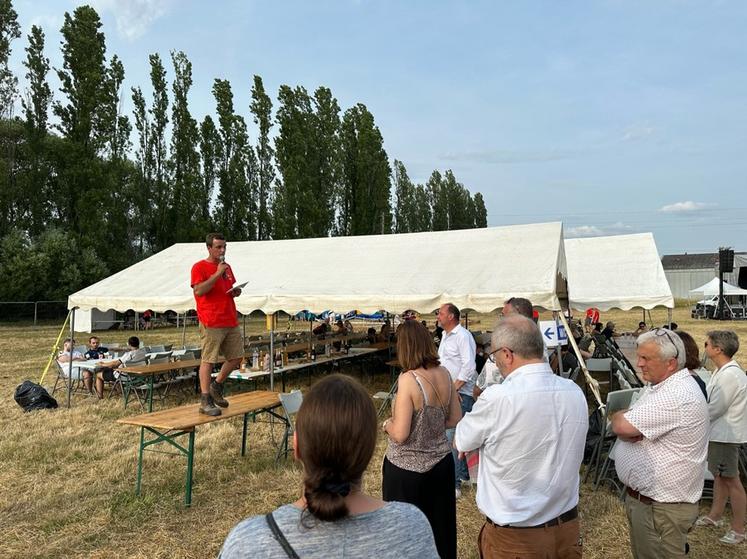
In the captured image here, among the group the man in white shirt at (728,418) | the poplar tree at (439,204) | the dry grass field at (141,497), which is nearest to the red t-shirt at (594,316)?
the dry grass field at (141,497)

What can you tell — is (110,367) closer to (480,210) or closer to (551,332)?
(551,332)

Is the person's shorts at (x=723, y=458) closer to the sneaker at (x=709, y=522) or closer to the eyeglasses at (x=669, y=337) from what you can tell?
the sneaker at (x=709, y=522)

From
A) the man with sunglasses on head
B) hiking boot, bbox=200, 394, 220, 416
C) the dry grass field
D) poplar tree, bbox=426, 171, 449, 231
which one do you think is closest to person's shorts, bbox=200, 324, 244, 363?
hiking boot, bbox=200, 394, 220, 416

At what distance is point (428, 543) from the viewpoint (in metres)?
1.18

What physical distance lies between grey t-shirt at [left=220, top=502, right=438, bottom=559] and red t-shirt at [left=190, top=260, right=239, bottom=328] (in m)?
3.54

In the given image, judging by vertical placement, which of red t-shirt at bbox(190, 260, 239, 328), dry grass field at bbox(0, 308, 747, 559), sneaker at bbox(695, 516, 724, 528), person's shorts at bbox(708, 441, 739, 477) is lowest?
dry grass field at bbox(0, 308, 747, 559)

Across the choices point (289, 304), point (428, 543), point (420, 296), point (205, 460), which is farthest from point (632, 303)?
point (428, 543)

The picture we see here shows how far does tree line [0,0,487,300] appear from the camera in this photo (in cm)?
2386

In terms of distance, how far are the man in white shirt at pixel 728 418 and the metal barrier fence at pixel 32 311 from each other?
24.9 metres

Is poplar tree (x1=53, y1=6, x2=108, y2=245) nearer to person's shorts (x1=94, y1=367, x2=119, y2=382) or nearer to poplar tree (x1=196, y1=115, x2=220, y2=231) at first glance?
poplar tree (x1=196, y1=115, x2=220, y2=231)

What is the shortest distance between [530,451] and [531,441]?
0.13ft

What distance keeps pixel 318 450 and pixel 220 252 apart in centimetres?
352

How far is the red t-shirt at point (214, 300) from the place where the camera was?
4430 millimetres

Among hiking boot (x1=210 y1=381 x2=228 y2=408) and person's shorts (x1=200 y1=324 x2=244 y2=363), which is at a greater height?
person's shorts (x1=200 y1=324 x2=244 y2=363)
